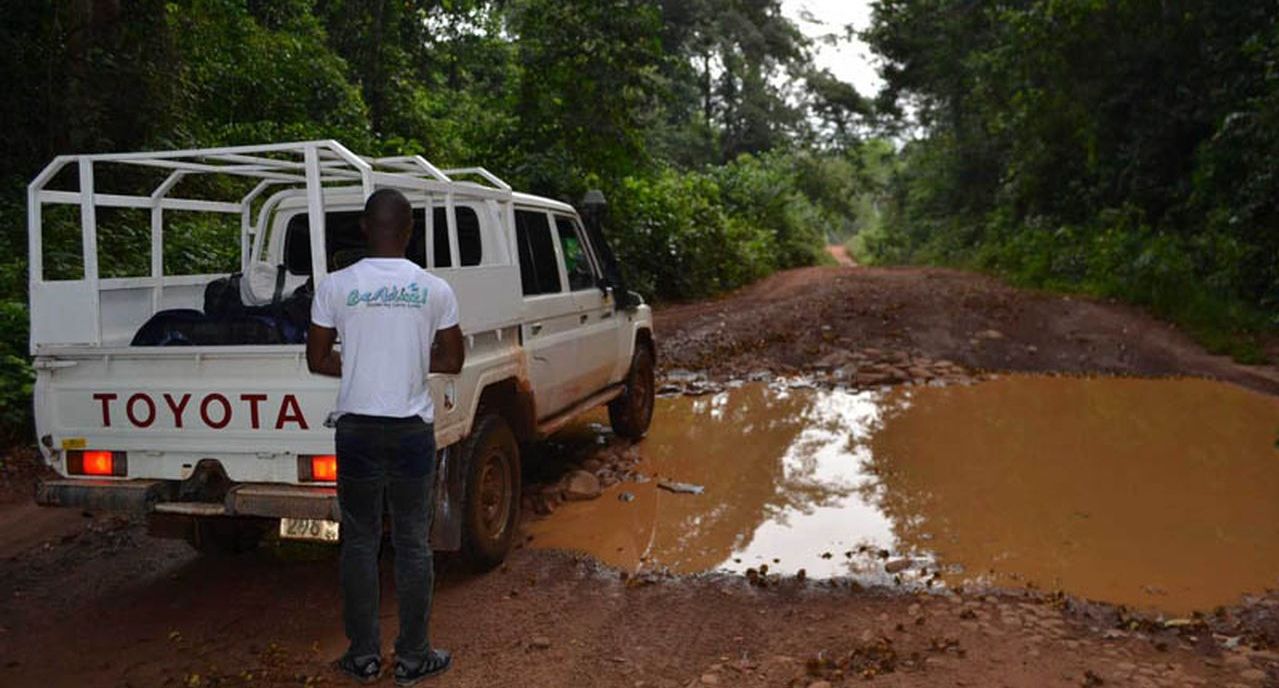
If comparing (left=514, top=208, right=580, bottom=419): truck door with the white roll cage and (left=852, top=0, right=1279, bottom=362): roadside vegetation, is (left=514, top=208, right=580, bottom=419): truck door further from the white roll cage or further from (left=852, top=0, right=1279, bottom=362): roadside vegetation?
(left=852, top=0, right=1279, bottom=362): roadside vegetation

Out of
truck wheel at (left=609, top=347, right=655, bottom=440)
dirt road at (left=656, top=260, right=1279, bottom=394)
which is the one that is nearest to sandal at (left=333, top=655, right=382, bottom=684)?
truck wheel at (left=609, top=347, right=655, bottom=440)

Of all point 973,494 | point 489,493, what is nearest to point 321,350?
point 489,493

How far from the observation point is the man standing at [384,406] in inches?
126

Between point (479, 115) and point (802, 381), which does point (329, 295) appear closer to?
point (802, 381)

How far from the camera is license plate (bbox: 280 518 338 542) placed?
3.85 m

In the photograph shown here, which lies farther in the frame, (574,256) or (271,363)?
(574,256)

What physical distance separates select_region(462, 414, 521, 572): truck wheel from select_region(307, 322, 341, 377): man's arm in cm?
113

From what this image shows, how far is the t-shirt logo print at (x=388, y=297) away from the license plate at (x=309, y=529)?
1130mm

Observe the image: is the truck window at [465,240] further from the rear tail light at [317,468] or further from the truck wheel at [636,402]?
the truck wheel at [636,402]

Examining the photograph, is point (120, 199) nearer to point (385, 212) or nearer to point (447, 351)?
point (385, 212)

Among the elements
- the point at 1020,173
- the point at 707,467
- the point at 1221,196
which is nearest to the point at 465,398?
the point at 707,467

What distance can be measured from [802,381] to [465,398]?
6376mm

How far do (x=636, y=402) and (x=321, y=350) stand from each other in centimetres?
431

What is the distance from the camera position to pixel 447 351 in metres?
3.42
